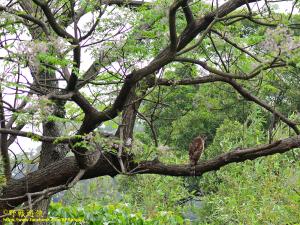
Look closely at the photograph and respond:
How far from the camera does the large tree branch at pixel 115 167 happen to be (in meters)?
4.75

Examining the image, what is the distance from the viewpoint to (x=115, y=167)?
4660 mm

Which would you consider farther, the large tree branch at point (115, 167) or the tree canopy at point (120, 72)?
the large tree branch at point (115, 167)

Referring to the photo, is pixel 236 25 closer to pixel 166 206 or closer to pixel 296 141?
pixel 296 141

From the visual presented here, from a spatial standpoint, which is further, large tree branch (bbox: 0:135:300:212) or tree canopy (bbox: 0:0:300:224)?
large tree branch (bbox: 0:135:300:212)

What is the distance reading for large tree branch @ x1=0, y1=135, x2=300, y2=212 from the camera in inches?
187

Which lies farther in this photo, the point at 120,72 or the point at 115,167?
the point at 120,72

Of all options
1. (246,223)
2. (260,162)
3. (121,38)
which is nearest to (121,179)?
(260,162)

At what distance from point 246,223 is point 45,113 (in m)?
5.01

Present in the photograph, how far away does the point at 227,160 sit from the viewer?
15.7 feet

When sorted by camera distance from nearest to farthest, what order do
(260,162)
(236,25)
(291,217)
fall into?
(236,25), (291,217), (260,162)

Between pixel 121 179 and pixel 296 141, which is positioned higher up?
pixel 121 179

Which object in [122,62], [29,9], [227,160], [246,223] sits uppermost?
[29,9]

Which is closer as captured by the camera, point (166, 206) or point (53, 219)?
point (53, 219)

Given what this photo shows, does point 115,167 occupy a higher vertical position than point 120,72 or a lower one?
lower
